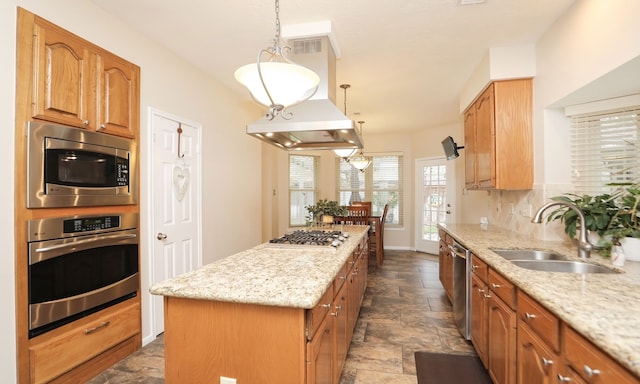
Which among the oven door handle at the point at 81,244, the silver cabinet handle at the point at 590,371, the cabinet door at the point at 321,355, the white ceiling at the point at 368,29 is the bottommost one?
the cabinet door at the point at 321,355

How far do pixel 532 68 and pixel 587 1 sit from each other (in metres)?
0.72

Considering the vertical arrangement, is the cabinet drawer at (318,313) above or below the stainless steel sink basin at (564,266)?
below

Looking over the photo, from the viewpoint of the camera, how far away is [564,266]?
6.07 feet

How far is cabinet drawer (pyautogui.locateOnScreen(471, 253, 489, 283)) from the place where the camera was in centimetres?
202

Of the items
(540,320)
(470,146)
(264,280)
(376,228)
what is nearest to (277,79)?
(264,280)

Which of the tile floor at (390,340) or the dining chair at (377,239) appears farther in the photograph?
the dining chair at (377,239)

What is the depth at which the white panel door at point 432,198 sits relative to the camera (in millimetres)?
6027

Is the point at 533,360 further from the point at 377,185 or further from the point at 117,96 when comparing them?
the point at 377,185

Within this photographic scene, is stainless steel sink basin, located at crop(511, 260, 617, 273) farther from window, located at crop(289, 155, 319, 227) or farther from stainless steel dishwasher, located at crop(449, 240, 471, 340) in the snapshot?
window, located at crop(289, 155, 319, 227)

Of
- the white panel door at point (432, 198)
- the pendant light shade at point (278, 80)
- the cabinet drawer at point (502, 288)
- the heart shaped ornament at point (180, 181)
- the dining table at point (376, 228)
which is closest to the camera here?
the pendant light shade at point (278, 80)

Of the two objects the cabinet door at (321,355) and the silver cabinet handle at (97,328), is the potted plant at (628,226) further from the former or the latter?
the silver cabinet handle at (97,328)

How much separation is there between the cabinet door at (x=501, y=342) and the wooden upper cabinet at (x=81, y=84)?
9.44 ft

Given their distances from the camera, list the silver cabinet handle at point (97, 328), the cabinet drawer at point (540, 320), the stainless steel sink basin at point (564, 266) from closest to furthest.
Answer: the cabinet drawer at point (540, 320)
the stainless steel sink basin at point (564, 266)
the silver cabinet handle at point (97, 328)

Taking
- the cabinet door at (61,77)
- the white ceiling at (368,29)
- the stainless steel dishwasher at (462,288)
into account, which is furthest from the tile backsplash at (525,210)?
the cabinet door at (61,77)
